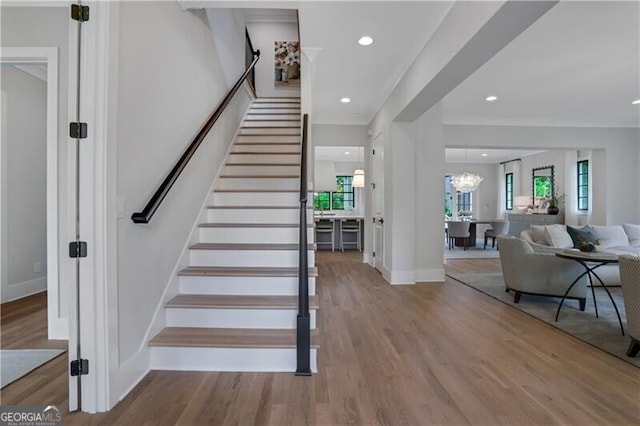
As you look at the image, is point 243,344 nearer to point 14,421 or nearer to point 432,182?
point 14,421

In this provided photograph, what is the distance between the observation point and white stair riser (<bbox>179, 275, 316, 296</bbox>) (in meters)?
2.74

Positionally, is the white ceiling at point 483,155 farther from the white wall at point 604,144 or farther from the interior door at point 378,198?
the interior door at point 378,198

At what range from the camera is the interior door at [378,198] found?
18.4ft

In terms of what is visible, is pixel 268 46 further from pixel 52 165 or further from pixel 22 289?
pixel 22 289

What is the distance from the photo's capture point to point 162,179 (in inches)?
96.5

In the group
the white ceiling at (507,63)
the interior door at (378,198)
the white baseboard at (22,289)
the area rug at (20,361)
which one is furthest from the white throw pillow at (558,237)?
the white baseboard at (22,289)

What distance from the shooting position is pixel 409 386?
2080mm

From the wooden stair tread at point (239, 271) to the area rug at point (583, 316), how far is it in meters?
2.46

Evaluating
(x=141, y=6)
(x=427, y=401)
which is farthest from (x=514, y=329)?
(x=141, y=6)

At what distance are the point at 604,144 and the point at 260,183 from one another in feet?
23.3

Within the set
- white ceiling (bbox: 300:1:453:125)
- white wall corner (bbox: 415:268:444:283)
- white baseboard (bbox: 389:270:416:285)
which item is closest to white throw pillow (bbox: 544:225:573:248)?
white wall corner (bbox: 415:268:444:283)

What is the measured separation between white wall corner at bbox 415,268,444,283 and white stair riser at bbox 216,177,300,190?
2.47 m

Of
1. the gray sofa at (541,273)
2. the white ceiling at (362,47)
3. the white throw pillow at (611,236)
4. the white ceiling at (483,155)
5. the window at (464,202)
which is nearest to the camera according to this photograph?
the white ceiling at (362,47)

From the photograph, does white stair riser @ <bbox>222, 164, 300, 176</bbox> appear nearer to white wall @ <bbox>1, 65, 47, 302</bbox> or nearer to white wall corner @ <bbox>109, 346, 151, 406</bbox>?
white wall @ <bbox>1, 65, 47, 302</bbox>
